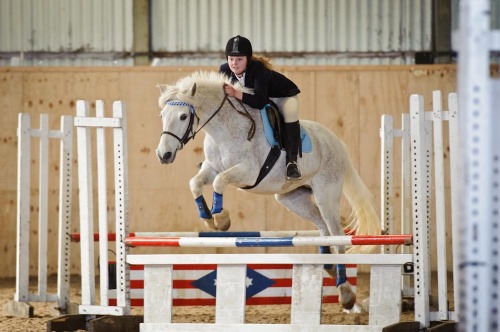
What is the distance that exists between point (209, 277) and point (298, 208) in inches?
34.5

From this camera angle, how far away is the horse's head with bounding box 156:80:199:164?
5055 mm

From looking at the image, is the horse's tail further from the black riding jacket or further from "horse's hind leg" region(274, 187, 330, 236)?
the black riding jacket

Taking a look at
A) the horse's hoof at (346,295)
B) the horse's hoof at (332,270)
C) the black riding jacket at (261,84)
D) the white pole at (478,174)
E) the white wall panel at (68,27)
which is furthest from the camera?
the white wall panel at (68,27)

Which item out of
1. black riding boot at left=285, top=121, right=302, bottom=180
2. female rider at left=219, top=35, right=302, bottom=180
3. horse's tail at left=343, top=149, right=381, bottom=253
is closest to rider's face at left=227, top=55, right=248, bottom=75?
female rider at left=219, top=35, right=302, bottom=180

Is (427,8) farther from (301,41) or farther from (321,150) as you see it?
(321,150)

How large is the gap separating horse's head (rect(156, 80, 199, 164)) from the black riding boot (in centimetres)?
62

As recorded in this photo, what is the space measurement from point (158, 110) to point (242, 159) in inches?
130

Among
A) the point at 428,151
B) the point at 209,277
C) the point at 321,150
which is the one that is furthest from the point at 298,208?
the point at 428,151

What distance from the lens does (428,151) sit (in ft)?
15.7

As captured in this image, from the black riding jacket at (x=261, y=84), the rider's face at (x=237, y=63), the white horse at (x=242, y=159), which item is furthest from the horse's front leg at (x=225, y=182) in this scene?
the rider's face at (x=237, y=63)

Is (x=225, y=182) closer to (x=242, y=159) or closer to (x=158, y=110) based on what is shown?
(x=242, y=159)

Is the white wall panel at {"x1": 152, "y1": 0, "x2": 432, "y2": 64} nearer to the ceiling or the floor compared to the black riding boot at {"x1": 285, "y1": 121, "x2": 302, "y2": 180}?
nearer to the ceiling

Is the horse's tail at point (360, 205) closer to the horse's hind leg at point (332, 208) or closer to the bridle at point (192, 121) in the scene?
the horse's hind leg at point (332, 208)

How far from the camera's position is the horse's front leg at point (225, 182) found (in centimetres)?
513
